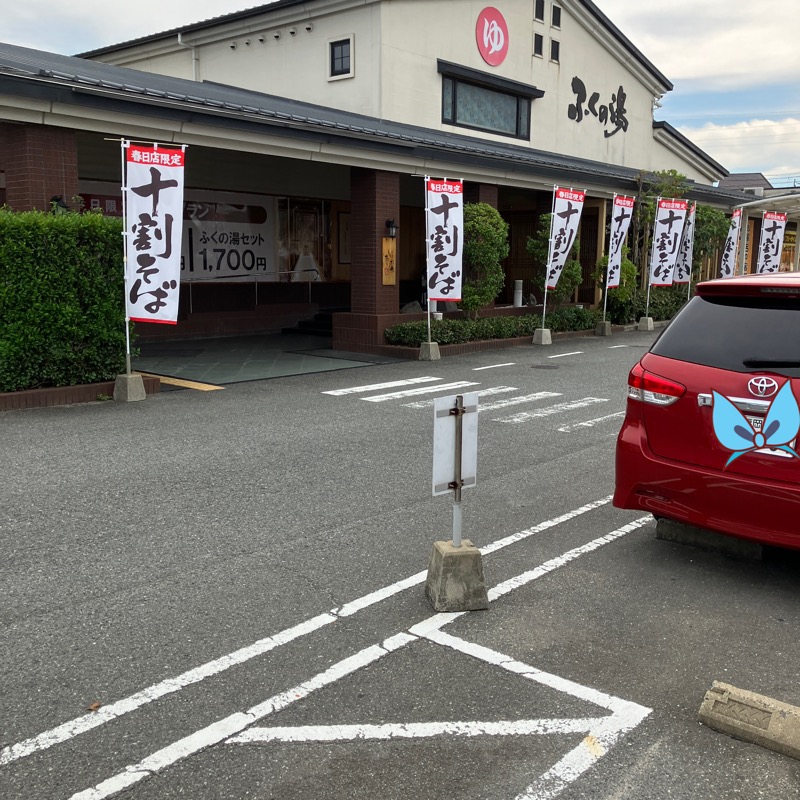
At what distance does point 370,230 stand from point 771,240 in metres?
16.0

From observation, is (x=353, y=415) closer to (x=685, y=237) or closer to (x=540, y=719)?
(x=540, y=719)

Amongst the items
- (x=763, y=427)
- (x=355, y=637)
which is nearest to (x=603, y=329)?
(x=763, y=427)

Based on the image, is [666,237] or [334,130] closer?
[334,130]

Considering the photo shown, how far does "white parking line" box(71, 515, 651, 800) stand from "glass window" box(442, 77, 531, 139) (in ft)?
66.7

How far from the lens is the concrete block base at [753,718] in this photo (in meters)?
3.14

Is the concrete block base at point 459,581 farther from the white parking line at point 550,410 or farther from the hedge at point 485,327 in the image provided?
the hedge at point 485,327

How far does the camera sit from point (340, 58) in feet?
69.7

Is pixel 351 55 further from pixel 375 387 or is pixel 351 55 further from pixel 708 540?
pixel 708 540

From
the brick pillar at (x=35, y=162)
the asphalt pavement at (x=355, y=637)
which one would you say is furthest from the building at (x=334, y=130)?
the asphalt pavement at (x=355, y=637)

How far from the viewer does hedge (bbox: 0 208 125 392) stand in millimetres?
9711

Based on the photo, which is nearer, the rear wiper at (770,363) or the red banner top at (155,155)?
the rear wiper at (770,363)

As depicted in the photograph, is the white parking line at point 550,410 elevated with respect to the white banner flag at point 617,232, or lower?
lower

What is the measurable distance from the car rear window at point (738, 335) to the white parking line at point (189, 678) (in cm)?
209

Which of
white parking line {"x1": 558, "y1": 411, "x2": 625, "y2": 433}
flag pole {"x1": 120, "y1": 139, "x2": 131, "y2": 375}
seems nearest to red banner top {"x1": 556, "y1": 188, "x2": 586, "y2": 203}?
white parking line {"x1": 558, "y1": 411, "x2": 625, "y2": 433}
